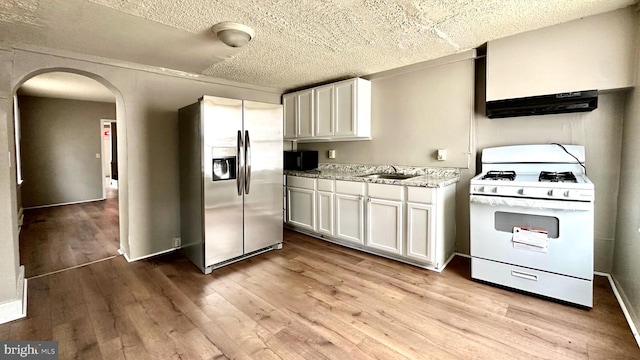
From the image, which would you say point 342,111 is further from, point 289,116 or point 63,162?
point 63,162

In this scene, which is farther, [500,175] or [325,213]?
[325,213]

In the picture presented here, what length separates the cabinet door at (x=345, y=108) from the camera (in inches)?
143

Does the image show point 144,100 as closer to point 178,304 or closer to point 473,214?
point 178,304

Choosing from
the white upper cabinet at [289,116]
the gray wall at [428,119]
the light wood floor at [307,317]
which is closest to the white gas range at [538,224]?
the light wood floor at [307,317]

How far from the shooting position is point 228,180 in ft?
9.62

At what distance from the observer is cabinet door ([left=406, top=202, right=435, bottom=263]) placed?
2730 mm

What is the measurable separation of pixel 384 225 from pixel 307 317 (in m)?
1.39

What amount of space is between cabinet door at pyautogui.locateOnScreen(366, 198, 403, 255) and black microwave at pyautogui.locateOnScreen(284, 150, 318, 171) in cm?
145

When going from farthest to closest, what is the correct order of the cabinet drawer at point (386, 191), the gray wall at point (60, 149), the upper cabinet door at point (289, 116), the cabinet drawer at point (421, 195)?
the gray wall at point (60, 149)
the upper cabinet door at point (289, 116)
the cabinet drawer at point (386, 191)
the cabinet drawer at point (421, 195)

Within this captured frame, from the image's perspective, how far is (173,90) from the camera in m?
3.41

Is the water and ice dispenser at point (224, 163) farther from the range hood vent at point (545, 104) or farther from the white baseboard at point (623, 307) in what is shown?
the white baseboard at point (623, 307)

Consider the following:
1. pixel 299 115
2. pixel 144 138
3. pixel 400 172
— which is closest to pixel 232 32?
pixel 144 138

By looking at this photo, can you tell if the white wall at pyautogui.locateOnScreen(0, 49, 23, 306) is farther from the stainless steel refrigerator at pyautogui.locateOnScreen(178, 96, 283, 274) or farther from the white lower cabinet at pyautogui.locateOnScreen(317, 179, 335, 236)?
the white lower cabinet at pyautogui.locateOnScreen(317, 179, 335, 236)

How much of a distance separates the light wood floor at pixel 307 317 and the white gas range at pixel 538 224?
17cm
